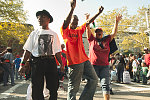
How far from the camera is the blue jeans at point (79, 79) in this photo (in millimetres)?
2953

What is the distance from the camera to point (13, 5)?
19.0 metres

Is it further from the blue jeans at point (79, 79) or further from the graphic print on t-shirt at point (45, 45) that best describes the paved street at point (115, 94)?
the graphic print on t-shirt at point (45, 45)

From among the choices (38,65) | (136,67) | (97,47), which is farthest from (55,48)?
(136,67)

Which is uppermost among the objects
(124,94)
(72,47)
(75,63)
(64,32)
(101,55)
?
(64,32)

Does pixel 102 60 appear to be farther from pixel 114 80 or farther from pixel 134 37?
pixel 134 37

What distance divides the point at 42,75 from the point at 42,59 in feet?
0.88

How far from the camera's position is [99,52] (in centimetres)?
376

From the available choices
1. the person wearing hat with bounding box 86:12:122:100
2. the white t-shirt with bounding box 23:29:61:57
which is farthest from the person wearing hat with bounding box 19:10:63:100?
the person wearing hat with bounding box 86:12:122:100

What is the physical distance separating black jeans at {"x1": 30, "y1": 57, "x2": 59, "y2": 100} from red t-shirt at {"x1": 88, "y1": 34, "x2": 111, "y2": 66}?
1312mm

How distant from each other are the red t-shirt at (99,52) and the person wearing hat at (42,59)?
115 cm

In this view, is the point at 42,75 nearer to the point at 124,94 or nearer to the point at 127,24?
the point at 124,94

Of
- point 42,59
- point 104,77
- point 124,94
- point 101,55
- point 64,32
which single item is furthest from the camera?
point 124,94

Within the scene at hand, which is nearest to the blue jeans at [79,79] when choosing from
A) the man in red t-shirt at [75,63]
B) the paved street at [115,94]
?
the man in red t-shirt at [75,63]

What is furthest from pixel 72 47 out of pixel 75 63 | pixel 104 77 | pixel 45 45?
pixel 104 77
